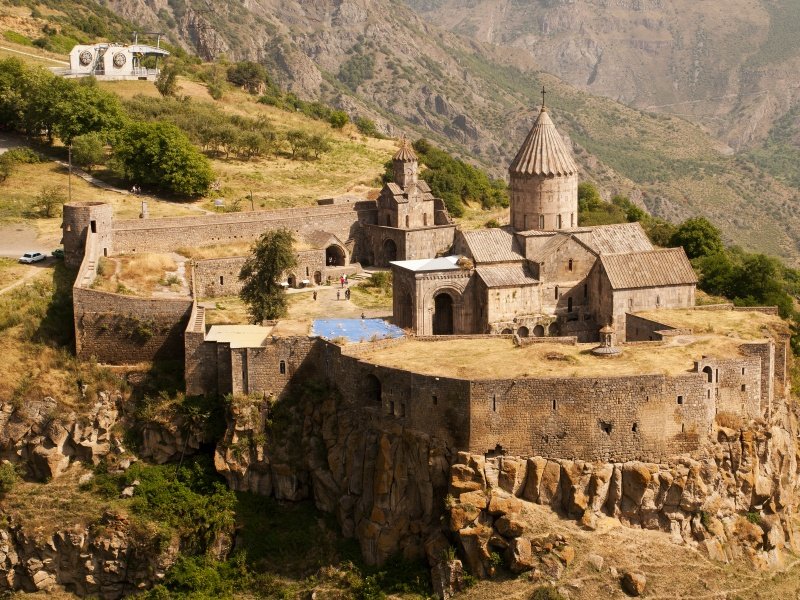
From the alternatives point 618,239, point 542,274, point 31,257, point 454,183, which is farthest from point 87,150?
point 618,239

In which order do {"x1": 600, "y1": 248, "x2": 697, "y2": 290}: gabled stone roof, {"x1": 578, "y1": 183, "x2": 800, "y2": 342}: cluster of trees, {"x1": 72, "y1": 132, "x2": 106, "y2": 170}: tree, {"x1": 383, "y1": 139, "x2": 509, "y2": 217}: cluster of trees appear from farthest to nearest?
{"x1": 383, "y1": 139, "x2": 509, "y2": 217}: cluster of trees < {"x1": 72, "y1": 132, "x2": 106, "y2": 170}: tree < {"x1": 578, "y1": 183, "x2": 800, "y2": 342}: cluster of trees < {"x1": 600, "y1": 248, "x2": 697, "y2": 290}: gabled stone roof

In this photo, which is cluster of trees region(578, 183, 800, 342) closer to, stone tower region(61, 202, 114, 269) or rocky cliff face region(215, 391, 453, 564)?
rocky cliff face region(215, 391, 453, 564)

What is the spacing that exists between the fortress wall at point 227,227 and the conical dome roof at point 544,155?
11.9 m

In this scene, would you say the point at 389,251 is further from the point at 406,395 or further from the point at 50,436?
the point at 406,395

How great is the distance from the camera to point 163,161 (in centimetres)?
5856

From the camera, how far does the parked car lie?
47.1 metres

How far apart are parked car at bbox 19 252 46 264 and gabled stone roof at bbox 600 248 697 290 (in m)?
22.4

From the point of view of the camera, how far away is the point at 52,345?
41.1 m

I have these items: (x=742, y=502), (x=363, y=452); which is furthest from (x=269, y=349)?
(x=742, y=502)

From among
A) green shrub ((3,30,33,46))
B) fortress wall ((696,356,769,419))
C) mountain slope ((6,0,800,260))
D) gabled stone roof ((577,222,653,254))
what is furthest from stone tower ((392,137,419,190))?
mountain slope ((6,0,800,260))

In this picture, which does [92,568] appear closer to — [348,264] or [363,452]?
[363,452]

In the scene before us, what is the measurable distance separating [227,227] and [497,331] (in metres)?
15.4

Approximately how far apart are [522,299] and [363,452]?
36.6 ft

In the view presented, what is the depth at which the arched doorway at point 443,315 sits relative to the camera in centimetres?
4500
